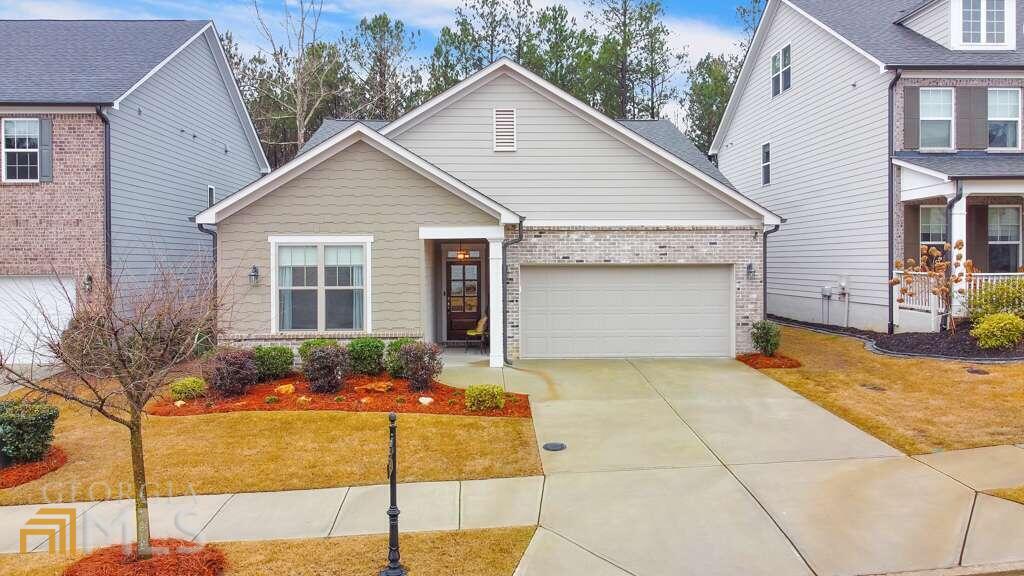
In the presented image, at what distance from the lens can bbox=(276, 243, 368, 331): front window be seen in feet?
41.5

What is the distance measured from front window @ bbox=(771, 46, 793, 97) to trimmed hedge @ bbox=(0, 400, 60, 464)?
20.6 metres

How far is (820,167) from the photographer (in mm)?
18844

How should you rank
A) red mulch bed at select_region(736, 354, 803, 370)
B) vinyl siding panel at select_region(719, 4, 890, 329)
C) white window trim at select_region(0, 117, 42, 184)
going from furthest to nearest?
vinyl siding panel at select_region(719, 4, 890, 329), white window trim at select_region(0, 117, 42, 184), red mulch bed at select_region(736, 354, 803, 370)

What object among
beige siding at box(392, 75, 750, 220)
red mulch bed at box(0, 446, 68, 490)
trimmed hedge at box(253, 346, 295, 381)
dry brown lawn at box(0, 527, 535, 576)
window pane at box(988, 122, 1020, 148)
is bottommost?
dry brown lawn at box(0, 527, 535, 576)

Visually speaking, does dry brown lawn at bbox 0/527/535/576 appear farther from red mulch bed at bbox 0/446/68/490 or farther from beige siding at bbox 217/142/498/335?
beige siding at bbox 217/142/498/335

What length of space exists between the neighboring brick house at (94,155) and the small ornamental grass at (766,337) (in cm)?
1201

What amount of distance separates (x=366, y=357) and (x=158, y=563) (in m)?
6.51

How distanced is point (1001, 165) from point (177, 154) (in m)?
20.6

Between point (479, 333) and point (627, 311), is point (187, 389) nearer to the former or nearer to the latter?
point (479, 333)

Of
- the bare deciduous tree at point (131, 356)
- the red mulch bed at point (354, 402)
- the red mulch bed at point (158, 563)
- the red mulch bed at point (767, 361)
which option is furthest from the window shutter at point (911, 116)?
the red mulch bed at point (158, 563)

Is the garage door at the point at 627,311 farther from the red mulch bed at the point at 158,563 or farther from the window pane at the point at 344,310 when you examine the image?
the red mulch bed at the point at 158,563

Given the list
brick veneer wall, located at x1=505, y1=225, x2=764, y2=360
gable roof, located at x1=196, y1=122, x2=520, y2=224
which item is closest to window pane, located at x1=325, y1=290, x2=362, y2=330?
gable roof, located at x1=196, y1=122, x2=520, y2=224

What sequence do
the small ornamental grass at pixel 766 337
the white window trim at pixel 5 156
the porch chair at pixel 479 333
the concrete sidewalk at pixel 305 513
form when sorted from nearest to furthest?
1. the concrete sidewalk at pixel 305 513
2. the small ornamental grass at pixel 766 337
3. the white window trim at pixel 5 156
4. the porch chair at pixel 479 333

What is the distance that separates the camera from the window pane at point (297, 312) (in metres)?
12.6
